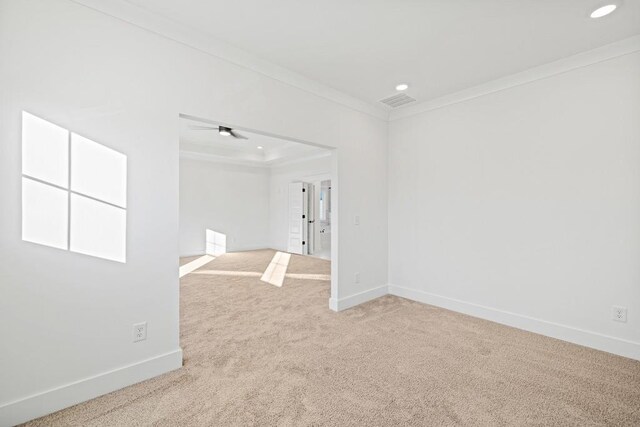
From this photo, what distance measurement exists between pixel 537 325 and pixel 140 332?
372 cm

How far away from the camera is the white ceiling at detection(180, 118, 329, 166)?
264 inches

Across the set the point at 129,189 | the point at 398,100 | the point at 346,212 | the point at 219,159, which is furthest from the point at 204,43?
the point at 219,159

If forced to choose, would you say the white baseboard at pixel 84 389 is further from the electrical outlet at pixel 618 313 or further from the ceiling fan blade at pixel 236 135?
the ceiling fan blade at pixel 236 135

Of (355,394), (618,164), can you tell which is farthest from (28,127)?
(618,164)

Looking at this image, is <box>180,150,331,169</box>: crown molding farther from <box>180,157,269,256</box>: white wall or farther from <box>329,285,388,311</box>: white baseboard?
<box>329,285,388,311</box>: white baseboard

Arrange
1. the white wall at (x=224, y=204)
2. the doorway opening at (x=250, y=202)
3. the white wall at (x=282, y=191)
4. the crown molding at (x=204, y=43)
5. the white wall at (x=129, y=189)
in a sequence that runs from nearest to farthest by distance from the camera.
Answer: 1. the white wall at (x=129, y=189)
2. the crown molding at (x=204, y=43)
3. the doorway opening at (x=250, y=202)
4. the white wall at (x=224, y=204)
5. the white wall at (x=282, y=191)

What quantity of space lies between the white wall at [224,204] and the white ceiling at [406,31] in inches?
213

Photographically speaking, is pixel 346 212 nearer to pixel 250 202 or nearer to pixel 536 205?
pixel 536 205

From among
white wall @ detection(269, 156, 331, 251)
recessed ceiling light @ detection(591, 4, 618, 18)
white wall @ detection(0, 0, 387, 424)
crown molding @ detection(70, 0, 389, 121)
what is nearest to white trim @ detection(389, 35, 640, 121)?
recessed ceiling light @ detection(591, 4, 618, 18)

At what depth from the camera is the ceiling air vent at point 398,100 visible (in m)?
3.60

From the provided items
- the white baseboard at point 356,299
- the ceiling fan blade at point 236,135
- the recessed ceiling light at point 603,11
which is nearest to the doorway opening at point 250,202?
the ceiling fan blade at point 236,135

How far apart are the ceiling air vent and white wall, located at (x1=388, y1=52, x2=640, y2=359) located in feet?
0.95

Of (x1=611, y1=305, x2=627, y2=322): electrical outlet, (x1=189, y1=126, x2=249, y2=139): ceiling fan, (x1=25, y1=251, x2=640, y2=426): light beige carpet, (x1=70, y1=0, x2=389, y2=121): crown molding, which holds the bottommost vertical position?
(x1=25, y1=251, x2=640, y2=426): light beige carpet

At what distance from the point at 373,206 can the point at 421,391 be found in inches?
95.7
